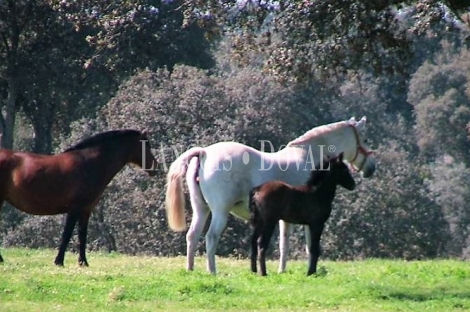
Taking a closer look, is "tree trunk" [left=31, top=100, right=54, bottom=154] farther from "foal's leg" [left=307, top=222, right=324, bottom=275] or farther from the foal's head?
"foal's leg" [left=307, top=222, right=324, bottom=275]

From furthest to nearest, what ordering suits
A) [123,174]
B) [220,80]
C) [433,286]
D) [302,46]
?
[220,80]
[123,174]
[302,46]
[433,286]

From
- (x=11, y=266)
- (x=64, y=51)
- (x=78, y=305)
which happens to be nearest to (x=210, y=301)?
(x=78, y=305)

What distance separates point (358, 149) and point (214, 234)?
317cm

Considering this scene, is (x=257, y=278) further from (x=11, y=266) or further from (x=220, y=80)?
(x=220, y=80)

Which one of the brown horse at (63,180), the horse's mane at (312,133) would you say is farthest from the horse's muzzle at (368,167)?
the brown horse at (63,180)

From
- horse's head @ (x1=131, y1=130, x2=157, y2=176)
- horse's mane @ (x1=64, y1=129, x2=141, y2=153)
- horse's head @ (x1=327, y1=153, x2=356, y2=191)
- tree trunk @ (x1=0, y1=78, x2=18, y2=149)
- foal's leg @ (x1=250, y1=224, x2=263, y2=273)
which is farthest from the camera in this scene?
tree trunk @ (x1=0, y1=78, x2=18, y2=149)

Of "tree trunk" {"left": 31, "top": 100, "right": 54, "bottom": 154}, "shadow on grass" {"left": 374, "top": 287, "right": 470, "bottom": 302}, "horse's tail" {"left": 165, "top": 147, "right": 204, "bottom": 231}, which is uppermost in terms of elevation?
"tree trunk" {"left": 31, "top": 100, "right": 54, "bottom": 154}

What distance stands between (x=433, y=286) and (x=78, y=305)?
16.2 ft

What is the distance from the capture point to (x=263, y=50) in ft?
59.0

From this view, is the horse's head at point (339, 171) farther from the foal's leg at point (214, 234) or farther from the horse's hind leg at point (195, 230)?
the horse's hind leg at point (195, 230)

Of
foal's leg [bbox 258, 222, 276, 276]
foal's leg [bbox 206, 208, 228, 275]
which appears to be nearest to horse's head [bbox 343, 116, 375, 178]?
foal's leg [bbox 206, 208, 228, 275]

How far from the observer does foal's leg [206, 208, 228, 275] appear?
15258 millimetres

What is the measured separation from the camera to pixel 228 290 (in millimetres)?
12602

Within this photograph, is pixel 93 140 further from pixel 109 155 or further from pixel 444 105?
pixel 444 105
